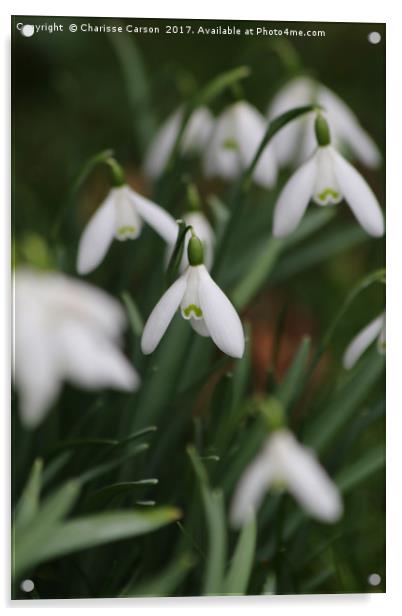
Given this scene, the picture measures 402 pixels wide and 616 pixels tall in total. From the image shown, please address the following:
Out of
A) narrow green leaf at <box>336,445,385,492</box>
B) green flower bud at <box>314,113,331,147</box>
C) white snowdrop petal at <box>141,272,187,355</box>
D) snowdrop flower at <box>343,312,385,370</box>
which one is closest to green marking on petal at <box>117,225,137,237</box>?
white snowdrop petal at <box>141,272,187,355</box>

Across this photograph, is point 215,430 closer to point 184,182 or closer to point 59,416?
point 59,416

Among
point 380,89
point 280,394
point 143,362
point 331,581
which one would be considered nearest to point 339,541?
point 331,581

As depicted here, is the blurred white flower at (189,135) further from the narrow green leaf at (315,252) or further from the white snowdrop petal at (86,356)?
the white snowdrop petal at (86,356)

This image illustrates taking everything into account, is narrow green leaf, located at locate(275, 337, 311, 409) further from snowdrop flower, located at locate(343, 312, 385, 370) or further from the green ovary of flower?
the green ovary of flower

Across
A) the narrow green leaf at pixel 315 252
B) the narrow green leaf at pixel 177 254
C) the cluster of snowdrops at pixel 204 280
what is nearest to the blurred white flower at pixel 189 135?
the cluster of snowdrops at pixel 204 280

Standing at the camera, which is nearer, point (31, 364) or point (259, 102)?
point (31, 364)

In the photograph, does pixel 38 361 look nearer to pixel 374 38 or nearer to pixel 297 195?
pixel 297 195
